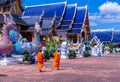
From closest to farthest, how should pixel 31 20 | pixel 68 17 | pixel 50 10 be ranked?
pixel 31 20, pixel 68 17, pixel 50 10

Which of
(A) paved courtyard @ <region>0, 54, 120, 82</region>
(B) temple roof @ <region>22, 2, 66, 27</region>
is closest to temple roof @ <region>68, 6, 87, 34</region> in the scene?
(B) temple roof @ <region>22, 2, 66, 27</region>

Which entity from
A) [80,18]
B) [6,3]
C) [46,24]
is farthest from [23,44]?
[80,18]

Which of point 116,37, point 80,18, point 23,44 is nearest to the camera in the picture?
point 23,44

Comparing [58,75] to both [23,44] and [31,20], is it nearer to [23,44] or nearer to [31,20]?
[23,44]

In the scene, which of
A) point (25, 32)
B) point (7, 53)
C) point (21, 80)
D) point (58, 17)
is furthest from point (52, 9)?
point (21, 80)

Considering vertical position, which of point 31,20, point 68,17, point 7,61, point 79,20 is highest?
point 68,17

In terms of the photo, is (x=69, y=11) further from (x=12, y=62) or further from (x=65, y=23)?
(x=12, y=62)

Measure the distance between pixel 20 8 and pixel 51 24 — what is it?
15.1 ft

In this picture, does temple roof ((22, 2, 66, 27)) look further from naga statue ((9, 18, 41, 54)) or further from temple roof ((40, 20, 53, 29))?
naga statue ((9, 18, 41, 54))

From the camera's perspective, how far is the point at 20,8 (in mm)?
37000

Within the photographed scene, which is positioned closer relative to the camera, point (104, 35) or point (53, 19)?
point (53, 19)

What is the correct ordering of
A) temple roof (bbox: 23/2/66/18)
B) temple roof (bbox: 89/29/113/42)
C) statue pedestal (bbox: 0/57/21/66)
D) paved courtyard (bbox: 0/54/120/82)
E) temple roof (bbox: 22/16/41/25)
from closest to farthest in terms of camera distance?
1. paved courtyard (bbox: 0/54/120/82)
2. statue pedestal (bbox: 0/57/21/66)
3. temple roof (bbox: 22/16/41/25)
4. temple roof (bbox: 23/2/66/18)
5. temple roof (bbox: 89/29/113/42)

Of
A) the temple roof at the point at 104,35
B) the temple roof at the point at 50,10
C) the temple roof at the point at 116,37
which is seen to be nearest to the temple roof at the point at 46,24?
the temple roof at the point at 50,10

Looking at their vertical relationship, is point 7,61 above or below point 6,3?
below
